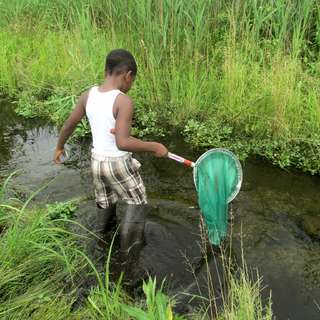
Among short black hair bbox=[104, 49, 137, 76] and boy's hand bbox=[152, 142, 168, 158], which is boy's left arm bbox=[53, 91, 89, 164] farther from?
boy's hand bbox=[152, 142, 168, 158]

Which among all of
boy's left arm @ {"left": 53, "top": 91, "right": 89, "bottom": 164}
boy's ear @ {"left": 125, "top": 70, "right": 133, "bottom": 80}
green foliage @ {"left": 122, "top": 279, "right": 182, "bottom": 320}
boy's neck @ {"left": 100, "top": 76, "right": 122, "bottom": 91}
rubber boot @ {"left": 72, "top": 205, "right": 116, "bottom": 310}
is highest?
boy's ear @ {"left": 125, "top": 70, "right": 133, "bottom": 80}

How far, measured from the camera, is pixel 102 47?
610 centimetres

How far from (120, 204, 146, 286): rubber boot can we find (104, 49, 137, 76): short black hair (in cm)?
106

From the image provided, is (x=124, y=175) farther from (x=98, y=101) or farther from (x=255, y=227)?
(x=255, y=227)

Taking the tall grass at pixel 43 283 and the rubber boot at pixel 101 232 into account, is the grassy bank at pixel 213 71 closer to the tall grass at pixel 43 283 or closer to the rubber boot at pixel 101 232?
the rubber boot at pixel 101 232

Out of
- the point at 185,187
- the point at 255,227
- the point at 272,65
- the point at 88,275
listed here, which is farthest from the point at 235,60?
the point at 88,275

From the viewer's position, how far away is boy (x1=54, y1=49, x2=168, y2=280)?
2.97m

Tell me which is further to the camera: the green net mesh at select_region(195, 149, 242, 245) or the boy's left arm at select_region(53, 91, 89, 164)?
the green net mesh at select_region(195, 149, 242, 245)

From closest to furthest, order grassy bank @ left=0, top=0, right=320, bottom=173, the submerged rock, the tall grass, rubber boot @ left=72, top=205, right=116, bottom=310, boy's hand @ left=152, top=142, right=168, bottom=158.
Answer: the tall grass, boy's hand @ left=152, top=142, right=168, bottom=158, rubber boot @ left=72, top=205, right=116, bottom=310, the submerged rock, grassy bank @ left=0, top=0, right=320, bottom=173

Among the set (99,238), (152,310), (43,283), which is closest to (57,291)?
(43,283)

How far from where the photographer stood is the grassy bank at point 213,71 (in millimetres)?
4859

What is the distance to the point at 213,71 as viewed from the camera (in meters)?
5.50

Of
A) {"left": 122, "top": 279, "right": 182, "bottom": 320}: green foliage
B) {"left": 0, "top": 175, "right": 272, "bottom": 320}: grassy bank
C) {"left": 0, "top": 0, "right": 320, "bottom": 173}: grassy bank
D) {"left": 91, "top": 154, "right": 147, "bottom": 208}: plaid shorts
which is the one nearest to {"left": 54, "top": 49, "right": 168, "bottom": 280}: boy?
{"left": 91, "top": 154, "right": 147, "bottom": 208}: plaid shorts

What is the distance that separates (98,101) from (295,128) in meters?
2.63
